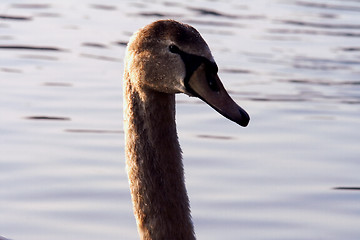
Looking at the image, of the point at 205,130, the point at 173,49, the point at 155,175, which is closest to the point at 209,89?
the point at 173,49

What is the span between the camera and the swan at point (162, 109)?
502cm

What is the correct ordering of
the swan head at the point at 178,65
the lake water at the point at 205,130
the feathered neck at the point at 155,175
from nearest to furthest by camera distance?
the swan head at the point at 178,65 < the feathered neck at the point at 155,175 < the lake water at the point at 205,130

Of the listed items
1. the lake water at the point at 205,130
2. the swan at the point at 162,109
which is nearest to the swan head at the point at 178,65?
the swan at the point at 162,109

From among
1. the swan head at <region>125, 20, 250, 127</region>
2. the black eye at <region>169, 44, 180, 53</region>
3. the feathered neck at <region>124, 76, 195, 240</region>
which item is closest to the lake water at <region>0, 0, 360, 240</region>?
the feathered neck at <region>124, 76, 195, 240</region>

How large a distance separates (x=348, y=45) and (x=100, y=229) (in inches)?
288

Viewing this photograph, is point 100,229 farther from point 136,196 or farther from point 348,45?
point 348,45

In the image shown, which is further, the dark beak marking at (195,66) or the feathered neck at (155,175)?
the feathered neck at (155,175)

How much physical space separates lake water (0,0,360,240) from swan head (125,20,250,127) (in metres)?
2.01

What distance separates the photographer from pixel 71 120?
9.59m

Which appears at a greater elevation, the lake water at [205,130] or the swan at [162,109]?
the swan at [162,109]

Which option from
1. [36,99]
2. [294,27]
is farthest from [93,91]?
[294,27]

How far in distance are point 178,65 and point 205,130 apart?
14.3 ft

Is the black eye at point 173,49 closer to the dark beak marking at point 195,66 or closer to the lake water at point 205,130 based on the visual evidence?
the dark beak marking at point 195,66

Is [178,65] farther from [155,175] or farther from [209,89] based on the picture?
[155,175]
